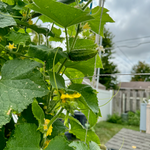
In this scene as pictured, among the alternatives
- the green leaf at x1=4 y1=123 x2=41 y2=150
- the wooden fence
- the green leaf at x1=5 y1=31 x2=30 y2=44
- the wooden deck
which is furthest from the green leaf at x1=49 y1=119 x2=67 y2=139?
the wooden fence

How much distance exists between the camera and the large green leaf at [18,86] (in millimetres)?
238

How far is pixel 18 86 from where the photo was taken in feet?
0.85

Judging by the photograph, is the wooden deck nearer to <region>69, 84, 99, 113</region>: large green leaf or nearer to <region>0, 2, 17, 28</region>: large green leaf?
<region>69, 84, 99, 113</region>: large green leaf

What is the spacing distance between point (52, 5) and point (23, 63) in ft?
0.40

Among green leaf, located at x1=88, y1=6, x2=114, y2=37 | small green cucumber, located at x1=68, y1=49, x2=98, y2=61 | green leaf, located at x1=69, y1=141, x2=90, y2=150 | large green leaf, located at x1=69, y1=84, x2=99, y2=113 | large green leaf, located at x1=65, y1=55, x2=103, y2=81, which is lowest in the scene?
green leaf, located at x1=69, y1=141, x2=90, y2=150

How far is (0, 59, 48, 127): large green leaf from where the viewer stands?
24 centimetres

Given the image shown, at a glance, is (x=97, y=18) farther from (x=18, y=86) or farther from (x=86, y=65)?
(x=18, y=86)

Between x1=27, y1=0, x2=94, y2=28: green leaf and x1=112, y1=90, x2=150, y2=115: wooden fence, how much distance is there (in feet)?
16.8

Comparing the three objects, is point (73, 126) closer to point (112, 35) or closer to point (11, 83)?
point (11, 83)

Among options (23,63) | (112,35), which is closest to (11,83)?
(23,63)

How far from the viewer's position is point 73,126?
16.7 inches

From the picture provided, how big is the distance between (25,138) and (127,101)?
209 inches

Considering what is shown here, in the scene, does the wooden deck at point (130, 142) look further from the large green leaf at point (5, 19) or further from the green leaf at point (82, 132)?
the large green leaf at point (5, 19)

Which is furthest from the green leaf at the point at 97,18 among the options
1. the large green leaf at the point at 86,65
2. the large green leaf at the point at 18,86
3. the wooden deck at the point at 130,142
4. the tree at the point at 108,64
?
the tree at the point at 108,64
